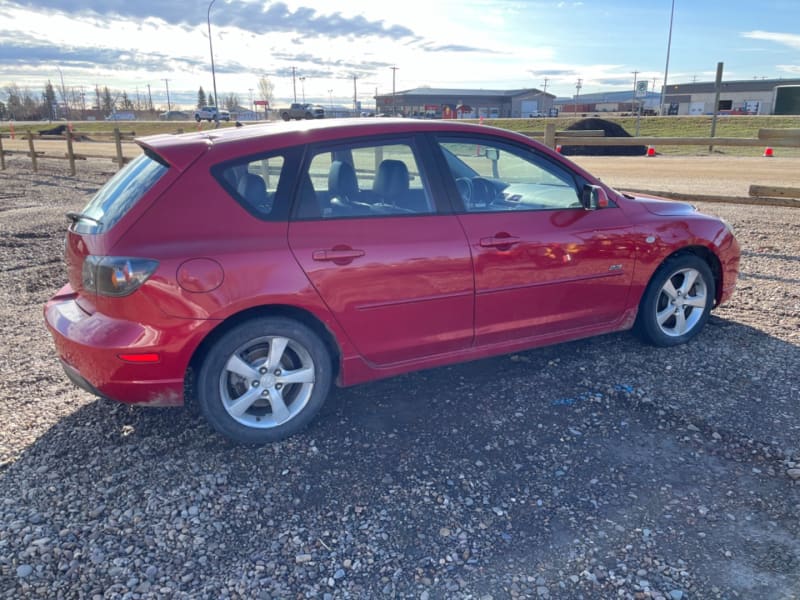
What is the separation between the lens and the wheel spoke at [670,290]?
4699 millimetres

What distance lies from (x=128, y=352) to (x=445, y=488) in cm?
174

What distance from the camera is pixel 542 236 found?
4027mm

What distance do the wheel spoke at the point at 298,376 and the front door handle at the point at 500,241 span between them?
1288 millimetres

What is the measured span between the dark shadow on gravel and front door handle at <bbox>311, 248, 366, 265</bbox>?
3.35ft

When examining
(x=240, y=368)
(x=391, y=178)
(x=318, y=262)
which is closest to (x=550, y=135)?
(x=391, y=178)

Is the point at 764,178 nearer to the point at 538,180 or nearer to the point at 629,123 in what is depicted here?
the point at 538,180

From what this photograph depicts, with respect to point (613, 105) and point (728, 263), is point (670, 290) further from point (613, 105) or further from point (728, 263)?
point (613, 105)

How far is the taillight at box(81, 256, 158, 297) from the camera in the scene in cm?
309

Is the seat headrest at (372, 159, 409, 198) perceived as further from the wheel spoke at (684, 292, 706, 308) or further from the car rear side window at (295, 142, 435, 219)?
the wheel spoke at (684, 292, 706, 308)

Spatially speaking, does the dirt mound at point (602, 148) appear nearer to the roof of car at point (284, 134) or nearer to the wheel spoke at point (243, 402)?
the roof of car at point (284, 134)

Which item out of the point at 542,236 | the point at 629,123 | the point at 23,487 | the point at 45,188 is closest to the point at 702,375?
the point at 542,236

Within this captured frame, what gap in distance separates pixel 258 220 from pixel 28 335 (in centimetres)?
325

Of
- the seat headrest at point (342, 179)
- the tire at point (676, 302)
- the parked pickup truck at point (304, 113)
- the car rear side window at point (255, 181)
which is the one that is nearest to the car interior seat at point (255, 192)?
the car rear side window at point (255, 181)

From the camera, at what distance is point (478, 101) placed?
79500 mm
